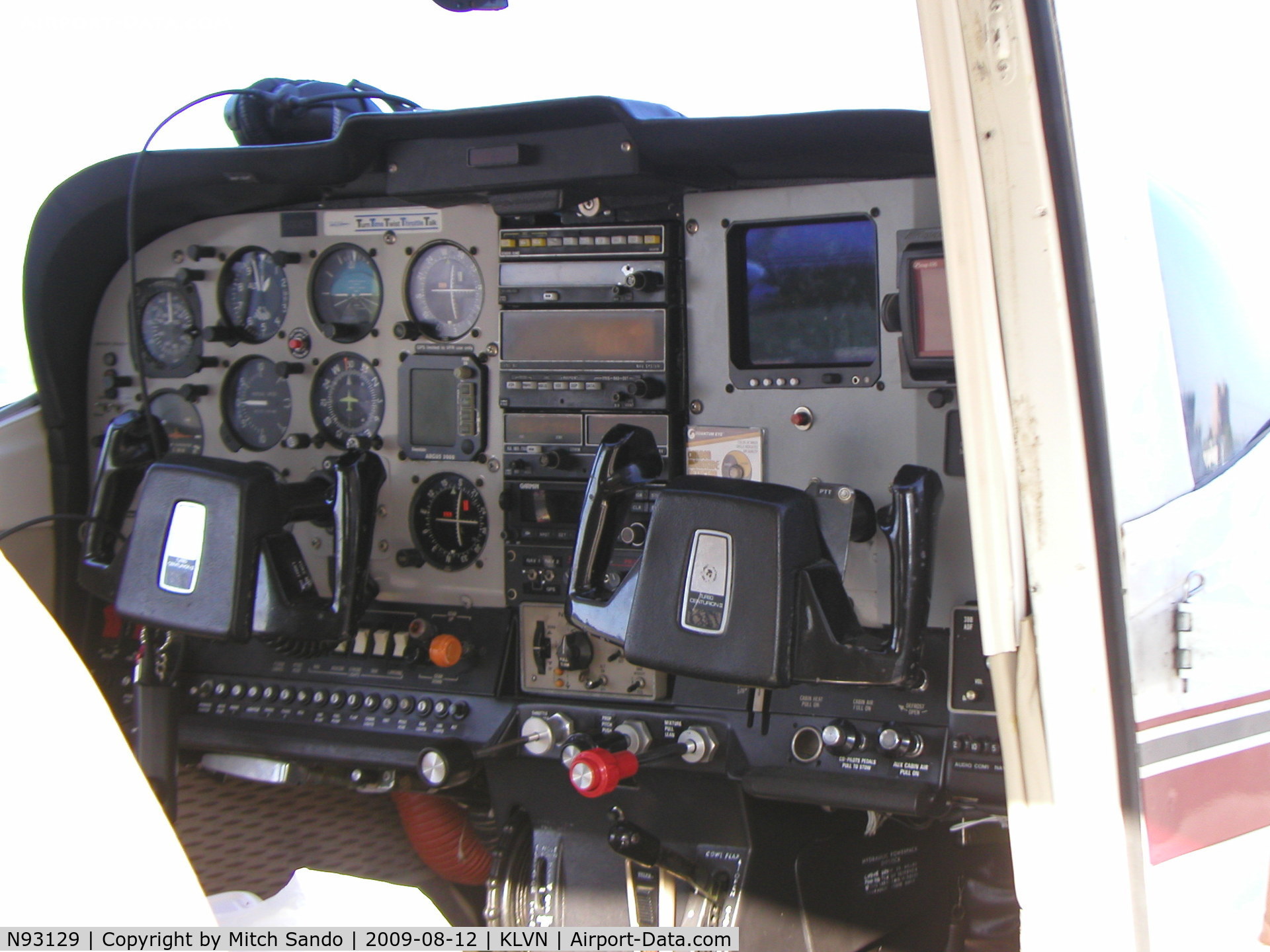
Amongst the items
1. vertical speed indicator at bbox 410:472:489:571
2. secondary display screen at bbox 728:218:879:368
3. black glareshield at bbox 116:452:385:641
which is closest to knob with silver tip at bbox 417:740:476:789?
black glareshield at bbox 116:452:385:641

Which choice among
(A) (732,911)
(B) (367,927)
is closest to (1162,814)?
(B) (367,927)

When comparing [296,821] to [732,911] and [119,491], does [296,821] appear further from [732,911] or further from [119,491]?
[732,911]

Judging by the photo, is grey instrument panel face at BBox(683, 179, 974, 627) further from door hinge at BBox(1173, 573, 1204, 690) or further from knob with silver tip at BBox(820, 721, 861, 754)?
door hinge at BBox(1173, 573, 1204, 690)

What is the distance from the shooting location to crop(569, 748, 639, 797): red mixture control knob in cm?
201

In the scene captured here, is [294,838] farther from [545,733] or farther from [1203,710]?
[1203,710]

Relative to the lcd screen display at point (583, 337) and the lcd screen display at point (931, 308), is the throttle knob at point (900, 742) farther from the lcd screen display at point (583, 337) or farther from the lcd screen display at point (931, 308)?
the lcd screen display at point (583, 337)

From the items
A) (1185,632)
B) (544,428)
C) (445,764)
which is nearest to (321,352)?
(544,428)

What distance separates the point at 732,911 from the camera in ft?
7.02

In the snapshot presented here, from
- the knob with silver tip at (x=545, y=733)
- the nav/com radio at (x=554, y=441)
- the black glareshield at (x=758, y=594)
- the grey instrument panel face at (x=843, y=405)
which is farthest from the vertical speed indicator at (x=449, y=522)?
the black glareshield at (x=758, y=594)

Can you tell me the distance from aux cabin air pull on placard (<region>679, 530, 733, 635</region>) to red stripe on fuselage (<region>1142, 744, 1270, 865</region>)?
660 millimetres

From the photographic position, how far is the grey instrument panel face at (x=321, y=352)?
259cm

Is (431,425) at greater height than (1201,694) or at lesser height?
greater

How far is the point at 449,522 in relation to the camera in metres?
2.62

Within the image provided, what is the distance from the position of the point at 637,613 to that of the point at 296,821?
161 centimetres
